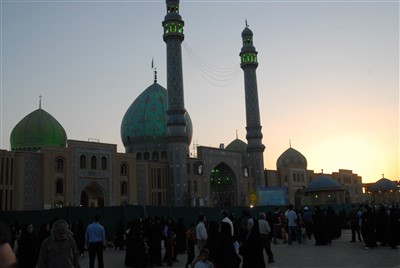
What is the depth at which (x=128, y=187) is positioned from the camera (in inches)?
1321

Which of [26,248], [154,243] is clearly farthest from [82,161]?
[26,248]

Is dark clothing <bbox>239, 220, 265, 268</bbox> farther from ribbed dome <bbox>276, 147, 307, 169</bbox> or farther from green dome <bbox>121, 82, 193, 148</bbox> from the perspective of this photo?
ribbed dome <bbox>276, 147, 307, 169</bbox>

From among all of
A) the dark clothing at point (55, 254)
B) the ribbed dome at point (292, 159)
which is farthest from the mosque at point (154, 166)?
the dark clothing at point (55, 254)

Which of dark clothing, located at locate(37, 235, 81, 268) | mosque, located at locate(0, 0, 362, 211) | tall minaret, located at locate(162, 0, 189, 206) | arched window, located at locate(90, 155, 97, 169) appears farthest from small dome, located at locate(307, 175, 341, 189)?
dark clothing, located at locate(37, 235, 81, 268)

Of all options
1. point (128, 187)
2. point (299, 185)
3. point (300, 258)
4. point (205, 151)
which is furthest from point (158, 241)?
point (299, 185)

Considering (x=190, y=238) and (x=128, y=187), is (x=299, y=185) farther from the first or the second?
(x=190, y=238)

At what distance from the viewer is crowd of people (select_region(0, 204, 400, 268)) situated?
5281 mm

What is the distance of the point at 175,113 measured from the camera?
33.7m

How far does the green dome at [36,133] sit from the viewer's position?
35312 millimetres

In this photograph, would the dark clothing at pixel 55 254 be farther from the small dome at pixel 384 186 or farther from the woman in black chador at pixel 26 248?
the small dome at pixel 384 186

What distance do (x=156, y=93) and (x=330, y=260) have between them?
3202cm

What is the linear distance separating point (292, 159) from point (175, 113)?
2200 centimetres

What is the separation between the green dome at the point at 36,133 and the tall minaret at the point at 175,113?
29.8ft

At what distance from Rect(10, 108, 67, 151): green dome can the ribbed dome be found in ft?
82.3
